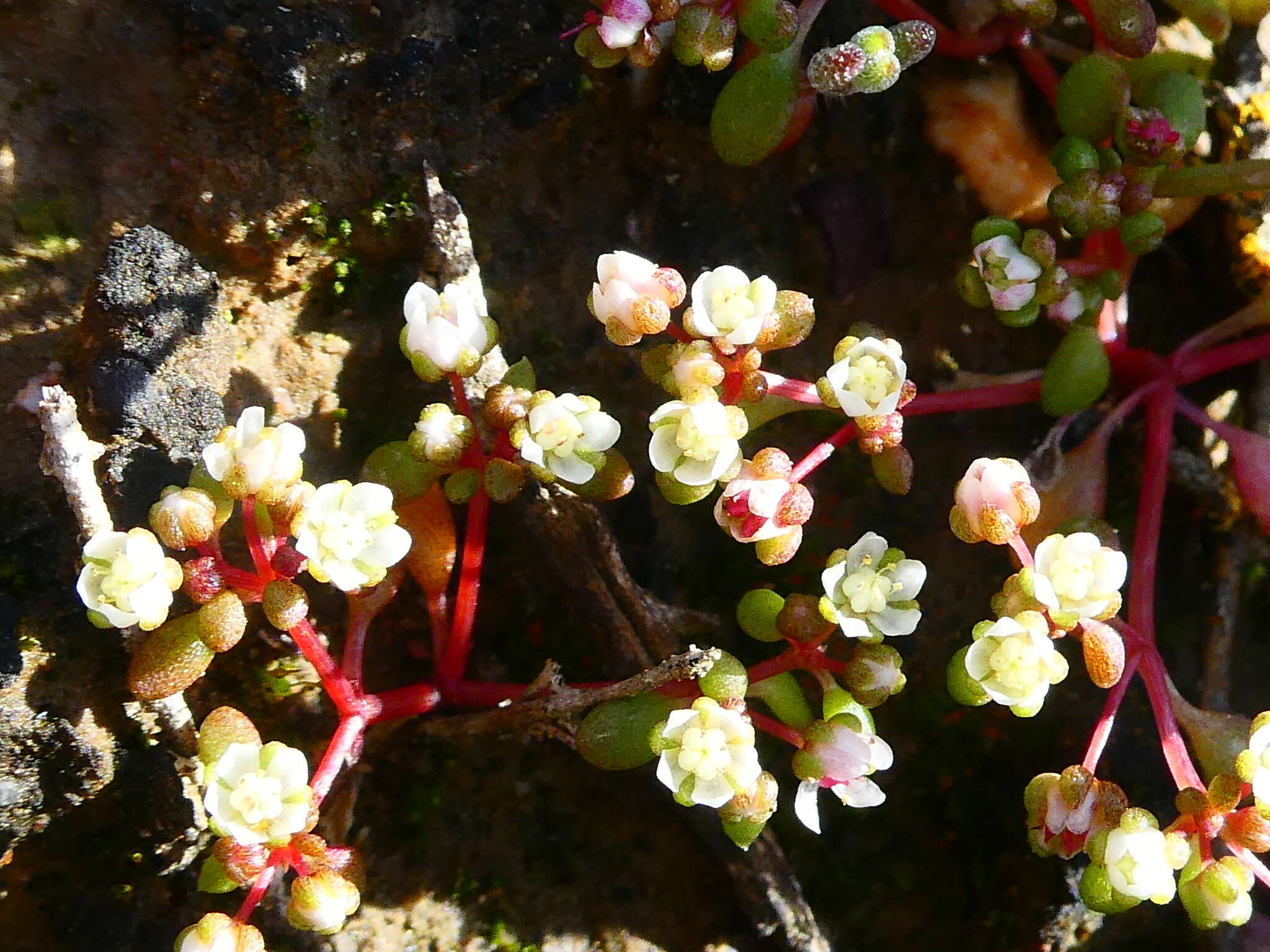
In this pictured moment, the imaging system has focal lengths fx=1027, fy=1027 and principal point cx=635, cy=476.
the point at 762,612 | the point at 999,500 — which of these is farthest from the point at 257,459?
the point at 999,500

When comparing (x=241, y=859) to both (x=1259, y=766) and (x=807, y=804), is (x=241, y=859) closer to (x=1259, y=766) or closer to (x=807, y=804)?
(x=807, y=804)

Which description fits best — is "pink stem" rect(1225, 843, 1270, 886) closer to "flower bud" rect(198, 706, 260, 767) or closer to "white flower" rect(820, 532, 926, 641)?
"white flower" rect(820, 532, 926, 641)

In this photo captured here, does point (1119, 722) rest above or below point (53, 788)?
below

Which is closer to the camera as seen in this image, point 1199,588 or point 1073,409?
point 1073,409

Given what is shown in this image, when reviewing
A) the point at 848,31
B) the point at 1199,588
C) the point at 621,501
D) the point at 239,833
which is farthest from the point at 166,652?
the point at 1199,588

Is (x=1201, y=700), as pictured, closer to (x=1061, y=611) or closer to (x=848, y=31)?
(x=1061, y=611)

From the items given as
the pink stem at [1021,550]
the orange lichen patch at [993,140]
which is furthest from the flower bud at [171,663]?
the orange lichen patch at [993,140]

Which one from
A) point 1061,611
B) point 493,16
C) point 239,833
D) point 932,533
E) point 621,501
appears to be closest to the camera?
point 239,833
